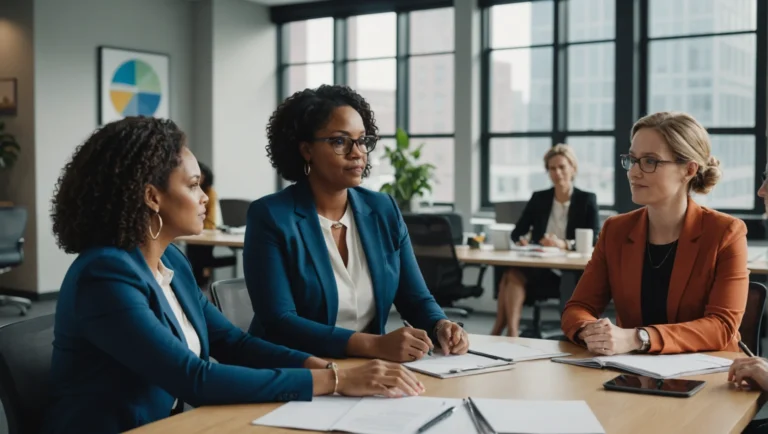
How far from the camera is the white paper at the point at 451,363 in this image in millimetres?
1874

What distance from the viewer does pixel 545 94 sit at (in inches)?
296

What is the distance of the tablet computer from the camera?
→ 1.68 m

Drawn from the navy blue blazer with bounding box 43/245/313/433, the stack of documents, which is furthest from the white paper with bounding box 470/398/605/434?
the navy blue blazer with bounding box 43/245/313/433

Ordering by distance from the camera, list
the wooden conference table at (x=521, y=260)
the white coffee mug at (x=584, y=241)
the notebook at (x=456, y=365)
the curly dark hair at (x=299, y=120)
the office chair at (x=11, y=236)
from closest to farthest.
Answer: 1. the notebook at (x=456, y=365)
2. the curly dark hair at (x=299, y=120)
3. the wooden conference table at (x=521, y=260)
4. the white coffee mug at (x=584, y=241)
5. the office chair at (x=11, y=236)

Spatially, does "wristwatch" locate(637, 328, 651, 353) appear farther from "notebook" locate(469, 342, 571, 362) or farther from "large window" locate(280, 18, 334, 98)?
"large window" locate(280, 18, 334, 98)

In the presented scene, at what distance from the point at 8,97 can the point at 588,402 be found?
728 centimetres

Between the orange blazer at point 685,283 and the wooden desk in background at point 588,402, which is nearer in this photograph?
the wooden desk in background at point 588,402

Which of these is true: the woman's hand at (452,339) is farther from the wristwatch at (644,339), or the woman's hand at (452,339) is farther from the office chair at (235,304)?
the office chair at (235,304)

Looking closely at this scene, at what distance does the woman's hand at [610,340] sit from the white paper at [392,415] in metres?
0.56

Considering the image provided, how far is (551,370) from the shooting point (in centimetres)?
190

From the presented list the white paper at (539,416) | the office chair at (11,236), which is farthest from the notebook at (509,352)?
the office chair at (11,236)

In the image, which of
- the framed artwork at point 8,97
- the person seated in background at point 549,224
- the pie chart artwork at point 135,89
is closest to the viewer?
the person seated in background at point 549,224

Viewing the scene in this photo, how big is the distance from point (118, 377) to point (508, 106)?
643 centimetres

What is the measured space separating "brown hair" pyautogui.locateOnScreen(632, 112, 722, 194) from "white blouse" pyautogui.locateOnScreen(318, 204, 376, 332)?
893 mm
